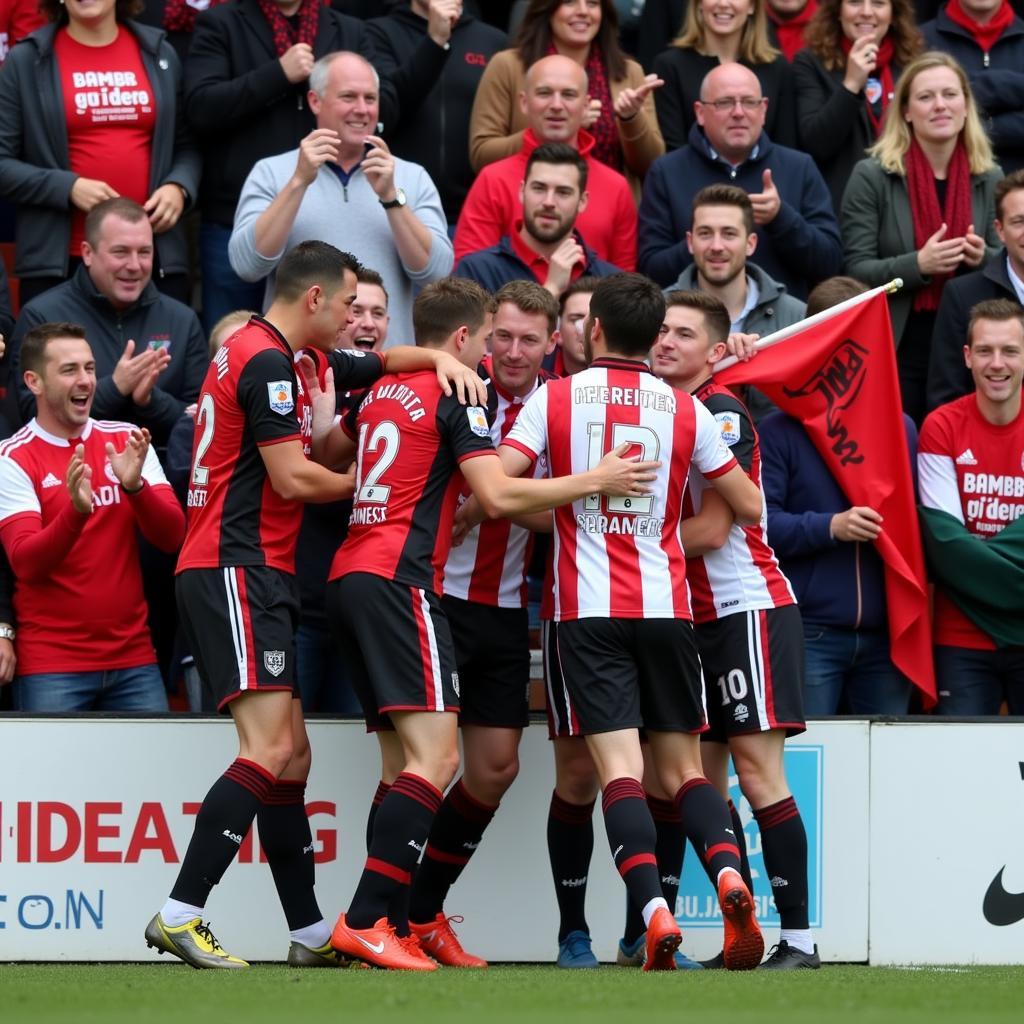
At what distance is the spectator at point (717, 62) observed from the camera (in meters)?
10.1

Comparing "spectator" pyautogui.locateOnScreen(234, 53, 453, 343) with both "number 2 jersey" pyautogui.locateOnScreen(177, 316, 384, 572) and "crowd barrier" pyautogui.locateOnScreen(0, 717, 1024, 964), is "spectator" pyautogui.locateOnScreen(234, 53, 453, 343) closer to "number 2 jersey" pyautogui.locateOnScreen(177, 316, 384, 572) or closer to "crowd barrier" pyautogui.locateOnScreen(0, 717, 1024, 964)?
"number 2 jersey" pyautogui.locateOnScreen(177, 316, 384, 572)

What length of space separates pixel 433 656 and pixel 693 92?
464 centimetres

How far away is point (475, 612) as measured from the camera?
23.7ft

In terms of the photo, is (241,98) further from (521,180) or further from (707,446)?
(707,446)

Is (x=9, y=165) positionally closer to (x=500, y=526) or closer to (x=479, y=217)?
(x=479, y=217)

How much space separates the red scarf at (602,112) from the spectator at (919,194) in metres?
1.35

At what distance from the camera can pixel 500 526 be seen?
23.9ft

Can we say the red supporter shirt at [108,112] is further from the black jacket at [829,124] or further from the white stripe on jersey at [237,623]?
the black jacket at [829,124]

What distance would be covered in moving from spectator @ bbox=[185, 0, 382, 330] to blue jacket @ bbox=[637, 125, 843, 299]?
1.53 m

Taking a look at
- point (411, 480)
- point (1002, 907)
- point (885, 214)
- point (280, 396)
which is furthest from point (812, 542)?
point (280, 396)

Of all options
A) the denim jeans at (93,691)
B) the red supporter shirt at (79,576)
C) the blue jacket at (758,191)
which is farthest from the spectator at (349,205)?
the denim jeans at (93,691)

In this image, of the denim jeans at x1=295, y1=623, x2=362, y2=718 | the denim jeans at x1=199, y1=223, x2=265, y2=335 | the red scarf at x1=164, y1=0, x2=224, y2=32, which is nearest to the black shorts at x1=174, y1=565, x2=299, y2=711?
the denim jeans at x1=295, y1=623, x2=362, y2=718

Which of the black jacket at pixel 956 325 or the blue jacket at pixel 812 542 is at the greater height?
the black jacket at pixel 956 325

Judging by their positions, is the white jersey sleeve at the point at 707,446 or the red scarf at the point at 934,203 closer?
the white jersey sleeve at the point at 707,446
